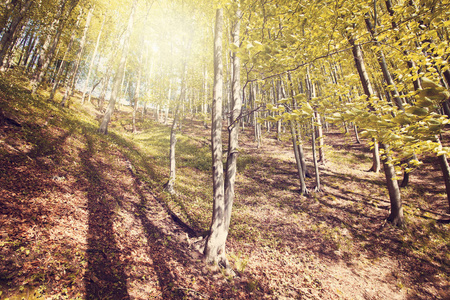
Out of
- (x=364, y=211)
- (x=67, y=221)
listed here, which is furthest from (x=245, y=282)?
(x=364, y=211)

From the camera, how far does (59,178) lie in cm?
491

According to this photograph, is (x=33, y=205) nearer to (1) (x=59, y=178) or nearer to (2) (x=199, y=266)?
(1) (x=59, y=178)

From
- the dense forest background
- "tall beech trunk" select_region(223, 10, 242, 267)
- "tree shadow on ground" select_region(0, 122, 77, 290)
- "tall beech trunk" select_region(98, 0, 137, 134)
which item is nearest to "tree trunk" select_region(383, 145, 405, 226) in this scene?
the dense forest background

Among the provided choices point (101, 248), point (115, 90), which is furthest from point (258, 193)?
point (115, 90)

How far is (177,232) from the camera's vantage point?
5551mm

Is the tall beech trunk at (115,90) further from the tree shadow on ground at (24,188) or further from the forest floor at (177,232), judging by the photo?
the tree shadow on ground at (24,188)

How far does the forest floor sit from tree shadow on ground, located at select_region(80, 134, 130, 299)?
22 millimetres

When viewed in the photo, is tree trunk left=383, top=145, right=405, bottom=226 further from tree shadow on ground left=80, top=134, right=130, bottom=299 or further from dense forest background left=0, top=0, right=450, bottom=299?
tree shadow on ground left=80, top=134, right=130, bottom=299

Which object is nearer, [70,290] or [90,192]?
[70,290]

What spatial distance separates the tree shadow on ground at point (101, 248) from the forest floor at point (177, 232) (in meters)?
0.02

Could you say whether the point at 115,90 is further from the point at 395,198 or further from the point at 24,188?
the point at 395,198

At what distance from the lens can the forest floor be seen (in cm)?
308

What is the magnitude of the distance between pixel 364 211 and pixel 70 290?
1028 cm

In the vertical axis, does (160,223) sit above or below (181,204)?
below
